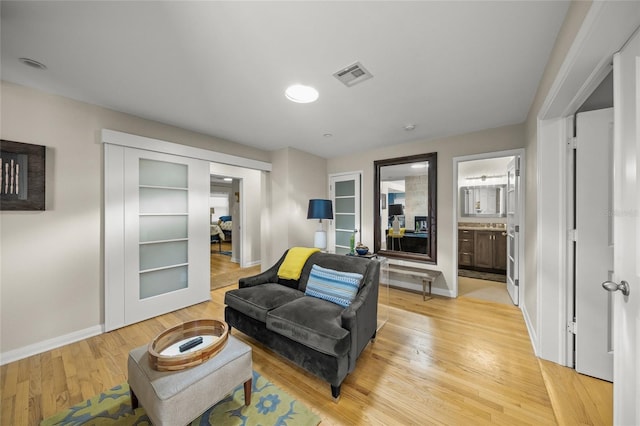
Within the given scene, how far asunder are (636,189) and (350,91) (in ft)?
6.32

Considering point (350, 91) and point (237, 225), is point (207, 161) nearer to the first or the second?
point (350, 91)

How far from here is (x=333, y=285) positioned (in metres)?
2.16

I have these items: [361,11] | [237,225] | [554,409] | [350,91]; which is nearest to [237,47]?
[361,11]

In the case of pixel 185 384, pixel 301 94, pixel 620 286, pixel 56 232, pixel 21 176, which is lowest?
pixel 185 384

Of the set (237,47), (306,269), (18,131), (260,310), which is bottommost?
(260,310)

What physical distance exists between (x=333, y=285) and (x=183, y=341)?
48.6 inches

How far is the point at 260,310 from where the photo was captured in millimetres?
2023

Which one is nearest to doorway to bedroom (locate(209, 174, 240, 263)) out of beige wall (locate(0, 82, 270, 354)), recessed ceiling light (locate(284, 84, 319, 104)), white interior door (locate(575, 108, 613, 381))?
beige wall (locate(0, 82, 270, 354))

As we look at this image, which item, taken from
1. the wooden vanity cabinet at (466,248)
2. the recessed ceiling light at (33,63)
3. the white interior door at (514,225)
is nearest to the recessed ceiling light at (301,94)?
the recessed ceiling light at (33,63)

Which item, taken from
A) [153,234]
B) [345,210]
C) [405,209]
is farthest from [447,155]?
[153,234]

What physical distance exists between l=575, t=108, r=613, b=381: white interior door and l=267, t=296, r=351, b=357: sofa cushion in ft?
5.93

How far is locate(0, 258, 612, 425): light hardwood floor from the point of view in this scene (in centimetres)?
146

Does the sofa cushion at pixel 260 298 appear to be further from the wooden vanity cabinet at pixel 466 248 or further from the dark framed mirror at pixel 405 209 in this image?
the wooden vanity cabinet at pixel 466 248

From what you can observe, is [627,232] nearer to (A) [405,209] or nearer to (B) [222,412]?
(B) [222,412]
